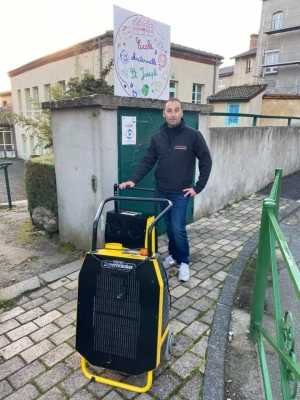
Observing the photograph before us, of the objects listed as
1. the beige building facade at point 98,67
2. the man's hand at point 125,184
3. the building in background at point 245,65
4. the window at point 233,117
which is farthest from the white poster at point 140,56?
the building in background at point 245,65

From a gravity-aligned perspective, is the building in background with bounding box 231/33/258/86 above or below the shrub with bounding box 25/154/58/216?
above

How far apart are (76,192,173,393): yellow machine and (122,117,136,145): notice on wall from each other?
1.96 m

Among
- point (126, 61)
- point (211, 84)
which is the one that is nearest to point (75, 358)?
point (126, 61)

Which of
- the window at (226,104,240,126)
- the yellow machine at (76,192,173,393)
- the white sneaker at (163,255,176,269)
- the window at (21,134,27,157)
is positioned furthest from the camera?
the window at (21,134,27,157)

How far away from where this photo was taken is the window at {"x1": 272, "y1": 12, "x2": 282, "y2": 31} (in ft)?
88.3

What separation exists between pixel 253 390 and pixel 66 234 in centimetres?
296

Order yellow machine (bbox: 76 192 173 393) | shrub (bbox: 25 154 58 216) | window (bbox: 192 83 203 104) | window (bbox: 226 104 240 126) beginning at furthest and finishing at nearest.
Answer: window (bbox: 192 83 203 104), window (bbox: 226 104 240 126), shrub (bbox: 25 154 58 216), yellow machine (bbox: 76 192 173 393)

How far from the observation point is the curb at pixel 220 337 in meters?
1.96

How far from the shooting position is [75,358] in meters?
2.20

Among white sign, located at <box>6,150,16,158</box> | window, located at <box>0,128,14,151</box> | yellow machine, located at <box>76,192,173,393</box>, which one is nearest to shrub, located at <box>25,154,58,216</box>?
yellow machine, located at <box>76,192,173,393</box>

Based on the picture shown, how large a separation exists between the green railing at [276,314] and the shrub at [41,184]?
3.02 m

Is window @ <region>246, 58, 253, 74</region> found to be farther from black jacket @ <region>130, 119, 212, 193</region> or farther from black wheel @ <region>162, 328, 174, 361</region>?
black wheel @ <region>162, 328, 174, 361</region>

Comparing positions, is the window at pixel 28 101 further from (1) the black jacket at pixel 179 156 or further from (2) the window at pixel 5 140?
(1) the black jacket at pixel 179 156

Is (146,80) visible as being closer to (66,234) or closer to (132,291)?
(66,234)
